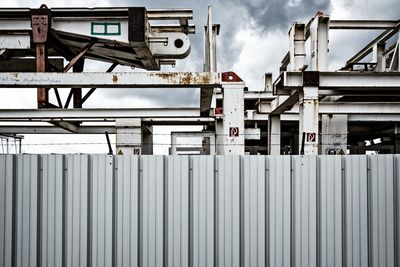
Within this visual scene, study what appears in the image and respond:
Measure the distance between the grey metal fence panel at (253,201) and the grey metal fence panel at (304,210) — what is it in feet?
1.49

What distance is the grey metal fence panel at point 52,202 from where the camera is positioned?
18.2 feet

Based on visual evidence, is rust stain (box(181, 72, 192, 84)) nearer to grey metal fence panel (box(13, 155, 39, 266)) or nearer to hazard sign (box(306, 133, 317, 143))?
grey metal fence panel (box(13, 155, 39, 266))

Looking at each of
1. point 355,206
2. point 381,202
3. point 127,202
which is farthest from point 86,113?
point 381,202

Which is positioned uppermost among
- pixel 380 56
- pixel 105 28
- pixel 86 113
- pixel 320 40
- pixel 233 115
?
pixel 380 56

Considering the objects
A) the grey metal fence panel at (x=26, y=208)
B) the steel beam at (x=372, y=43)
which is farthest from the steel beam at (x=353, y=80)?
the grey metal fence panel at (x=26, y=208)

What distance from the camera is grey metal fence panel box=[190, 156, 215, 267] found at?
5582 millimetres

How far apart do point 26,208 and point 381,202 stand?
5109 millimetres

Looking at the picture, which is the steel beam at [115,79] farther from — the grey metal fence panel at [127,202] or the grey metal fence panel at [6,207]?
the grey metal fence panel at [6,207]

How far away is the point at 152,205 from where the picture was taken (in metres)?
5.57

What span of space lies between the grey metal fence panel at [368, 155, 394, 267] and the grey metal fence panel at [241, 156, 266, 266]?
1581 millimetres

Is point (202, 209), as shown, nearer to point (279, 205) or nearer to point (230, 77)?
point (279, 205)

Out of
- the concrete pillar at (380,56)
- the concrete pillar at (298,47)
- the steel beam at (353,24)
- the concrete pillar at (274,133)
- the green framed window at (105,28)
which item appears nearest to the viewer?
the green framed window at (105,28)

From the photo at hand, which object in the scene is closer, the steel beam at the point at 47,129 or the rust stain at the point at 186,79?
the rust stain at the point at 186,79

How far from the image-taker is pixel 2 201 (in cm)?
556
